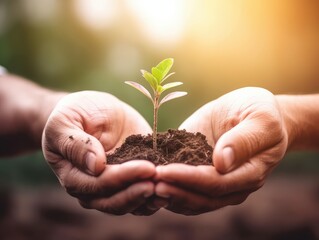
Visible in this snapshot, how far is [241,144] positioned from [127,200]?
435mm

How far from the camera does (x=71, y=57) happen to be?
11.6 feet

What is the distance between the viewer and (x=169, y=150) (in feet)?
5.13

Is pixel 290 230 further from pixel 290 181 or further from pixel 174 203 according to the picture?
pixel 174 203

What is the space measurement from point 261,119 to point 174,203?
46cm

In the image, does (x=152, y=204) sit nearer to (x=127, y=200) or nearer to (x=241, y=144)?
(x=127, y=200)

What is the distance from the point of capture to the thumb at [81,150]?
1.29 metres

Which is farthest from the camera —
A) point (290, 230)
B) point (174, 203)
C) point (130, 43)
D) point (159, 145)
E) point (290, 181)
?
point (290, 181)

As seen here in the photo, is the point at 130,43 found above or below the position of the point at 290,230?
above

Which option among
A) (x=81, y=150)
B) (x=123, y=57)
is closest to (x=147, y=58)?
(x=123, y=57)

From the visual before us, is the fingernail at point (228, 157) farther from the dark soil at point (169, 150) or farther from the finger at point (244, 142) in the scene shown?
the dark soil at point (169, 150)

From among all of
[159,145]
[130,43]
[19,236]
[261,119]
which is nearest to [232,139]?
[261,119]

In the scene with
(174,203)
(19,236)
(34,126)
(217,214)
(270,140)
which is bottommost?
(19,236)

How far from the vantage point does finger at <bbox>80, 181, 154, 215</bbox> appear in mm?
1213

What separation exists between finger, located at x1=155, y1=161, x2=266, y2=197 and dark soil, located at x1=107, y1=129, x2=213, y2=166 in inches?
4.9
